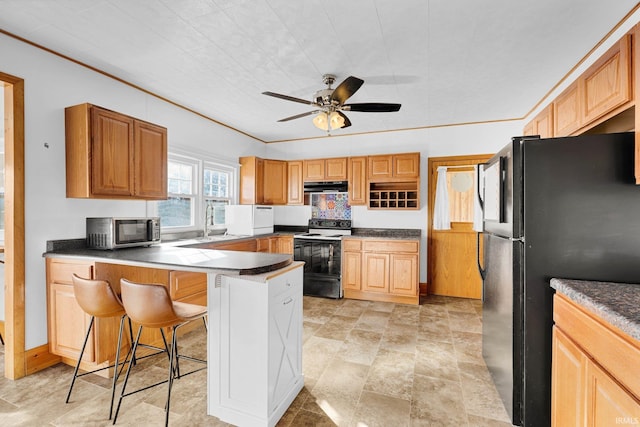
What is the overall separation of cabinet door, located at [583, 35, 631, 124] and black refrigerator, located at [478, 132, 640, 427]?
0.31 meters

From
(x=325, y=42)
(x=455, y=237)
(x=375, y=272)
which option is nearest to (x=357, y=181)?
(x=375, y=272)

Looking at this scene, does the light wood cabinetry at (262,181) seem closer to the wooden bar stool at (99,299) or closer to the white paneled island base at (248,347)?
the wooden bar stool at (99,299)

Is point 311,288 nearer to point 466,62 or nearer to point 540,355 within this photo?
point 540,355

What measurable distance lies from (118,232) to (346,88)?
2.29 meters

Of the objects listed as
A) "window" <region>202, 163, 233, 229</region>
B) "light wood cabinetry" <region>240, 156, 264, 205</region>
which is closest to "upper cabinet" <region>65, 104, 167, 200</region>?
"window" <region>202, 163, 233, 229</region>

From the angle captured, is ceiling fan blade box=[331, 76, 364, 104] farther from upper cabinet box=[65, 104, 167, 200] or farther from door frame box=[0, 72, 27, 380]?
door frame box=[0, 72, 27, 380]

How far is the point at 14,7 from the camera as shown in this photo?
1.85 metres

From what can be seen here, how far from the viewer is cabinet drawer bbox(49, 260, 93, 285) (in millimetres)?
2135

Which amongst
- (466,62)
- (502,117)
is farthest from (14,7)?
(502,117)

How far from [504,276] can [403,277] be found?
2235mm

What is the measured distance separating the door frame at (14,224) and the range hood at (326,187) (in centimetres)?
341

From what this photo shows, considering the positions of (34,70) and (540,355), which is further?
(34,70)

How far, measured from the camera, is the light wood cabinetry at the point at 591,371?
0.90 metres

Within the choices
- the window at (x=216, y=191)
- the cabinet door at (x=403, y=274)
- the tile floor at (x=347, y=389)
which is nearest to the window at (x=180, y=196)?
the window at (x=216, y=191)
